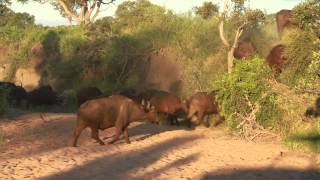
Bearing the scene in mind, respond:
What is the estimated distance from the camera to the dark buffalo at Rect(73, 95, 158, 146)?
12.8 m

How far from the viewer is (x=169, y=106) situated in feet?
60.4

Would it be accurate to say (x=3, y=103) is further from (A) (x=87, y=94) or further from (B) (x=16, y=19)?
(B) (x=16, y=19)

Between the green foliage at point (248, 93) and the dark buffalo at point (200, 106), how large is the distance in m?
2.01

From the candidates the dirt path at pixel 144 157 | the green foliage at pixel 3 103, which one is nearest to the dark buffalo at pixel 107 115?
the dirt path at pixel 144 157

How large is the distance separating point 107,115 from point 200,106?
534cm

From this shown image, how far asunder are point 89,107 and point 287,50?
22.8 feet

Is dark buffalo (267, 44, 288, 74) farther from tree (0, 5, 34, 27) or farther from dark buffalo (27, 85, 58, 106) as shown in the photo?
tree (0, 5, 34, 27)

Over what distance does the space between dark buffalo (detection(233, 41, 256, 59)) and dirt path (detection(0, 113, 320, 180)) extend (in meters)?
8.17

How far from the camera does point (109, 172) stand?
10.1 meters

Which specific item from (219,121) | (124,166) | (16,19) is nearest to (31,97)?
(219,121)

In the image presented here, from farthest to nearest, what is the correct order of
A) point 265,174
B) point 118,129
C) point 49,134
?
point 49,134, point 118,129, point 265,174

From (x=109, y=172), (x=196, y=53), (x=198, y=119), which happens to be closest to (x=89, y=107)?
(x=109, y=172)

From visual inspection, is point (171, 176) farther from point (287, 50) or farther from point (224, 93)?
point (287, 50)

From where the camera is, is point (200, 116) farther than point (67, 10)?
No
